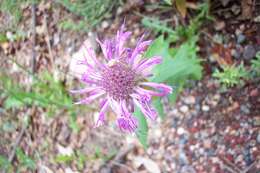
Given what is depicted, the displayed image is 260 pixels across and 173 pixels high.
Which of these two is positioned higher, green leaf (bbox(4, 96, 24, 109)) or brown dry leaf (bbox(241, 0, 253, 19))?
brown dry leaf (bbox(241, 0, 253, 19))

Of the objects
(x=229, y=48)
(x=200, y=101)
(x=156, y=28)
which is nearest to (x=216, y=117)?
(x=200, y=101)

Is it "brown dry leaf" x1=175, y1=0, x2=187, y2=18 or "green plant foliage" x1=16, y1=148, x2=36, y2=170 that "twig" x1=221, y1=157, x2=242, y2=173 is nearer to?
"brown dry leaf" x1=175, y1=0, x2=187, y2=18

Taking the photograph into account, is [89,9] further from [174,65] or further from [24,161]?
[24,161]

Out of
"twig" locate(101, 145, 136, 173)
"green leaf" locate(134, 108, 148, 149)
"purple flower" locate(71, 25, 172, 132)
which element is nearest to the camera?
"purple flower" locate(71, 25, 172, 132)

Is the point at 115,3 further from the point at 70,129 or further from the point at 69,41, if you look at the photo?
the point at 70,129

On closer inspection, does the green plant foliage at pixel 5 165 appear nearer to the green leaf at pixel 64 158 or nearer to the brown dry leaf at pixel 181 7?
the green leaf at pixel 64 158

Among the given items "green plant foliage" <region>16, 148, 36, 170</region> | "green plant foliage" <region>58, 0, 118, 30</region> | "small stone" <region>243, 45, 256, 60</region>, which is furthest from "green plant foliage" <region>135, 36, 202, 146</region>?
"green plant foliage" <region>16, 148, 36, 170</region>

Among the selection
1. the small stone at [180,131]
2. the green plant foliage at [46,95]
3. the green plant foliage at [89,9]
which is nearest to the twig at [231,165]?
the small stone at [180,131]
